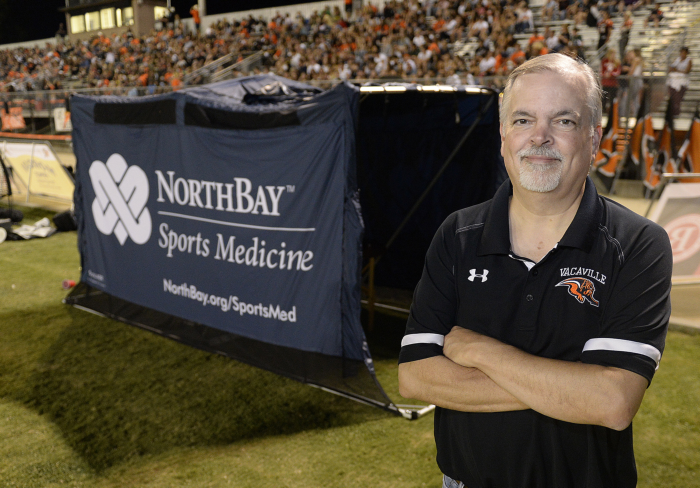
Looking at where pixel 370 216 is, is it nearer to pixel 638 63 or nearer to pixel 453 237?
pixel 453 237

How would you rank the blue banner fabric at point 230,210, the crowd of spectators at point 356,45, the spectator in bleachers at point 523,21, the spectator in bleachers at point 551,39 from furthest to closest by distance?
the spectator in bleachers at point 523,21 → the crowd of spectators at point 356,45 → the spectator in bleachers at point 551,39 → the blue banner fabric at point 230,210

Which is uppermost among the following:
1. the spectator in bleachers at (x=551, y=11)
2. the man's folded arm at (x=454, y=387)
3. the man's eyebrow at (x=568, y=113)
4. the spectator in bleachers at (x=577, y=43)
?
the spectator in bleachers at (x=551, y=11)

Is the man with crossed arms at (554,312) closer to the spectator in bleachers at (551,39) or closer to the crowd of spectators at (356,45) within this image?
the crowd of spectators at (356,45)

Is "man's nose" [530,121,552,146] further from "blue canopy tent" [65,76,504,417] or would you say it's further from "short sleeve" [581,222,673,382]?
"blue canopy tent" [65,76,504,417]

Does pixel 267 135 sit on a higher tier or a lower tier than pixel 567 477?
higher

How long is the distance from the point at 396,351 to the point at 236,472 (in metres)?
1.99

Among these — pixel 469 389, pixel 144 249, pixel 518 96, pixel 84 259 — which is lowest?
pixel 84 259

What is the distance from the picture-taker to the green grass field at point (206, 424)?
10.3 feet

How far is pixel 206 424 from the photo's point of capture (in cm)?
364

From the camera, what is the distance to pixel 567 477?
4.53 ft

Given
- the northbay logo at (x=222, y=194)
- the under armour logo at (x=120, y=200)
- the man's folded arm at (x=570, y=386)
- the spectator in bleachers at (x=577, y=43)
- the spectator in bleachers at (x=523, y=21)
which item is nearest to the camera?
the man's folded arm at (x=570, y=386)

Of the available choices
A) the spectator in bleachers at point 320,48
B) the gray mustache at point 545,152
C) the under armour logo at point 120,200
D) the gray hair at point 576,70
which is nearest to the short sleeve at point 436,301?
the gray mustache at point 545,152

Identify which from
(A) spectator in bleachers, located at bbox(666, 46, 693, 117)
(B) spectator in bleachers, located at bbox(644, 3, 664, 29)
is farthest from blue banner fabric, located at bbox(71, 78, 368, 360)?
(B) spectator in bleachers, located at bbox(644, 3, 664, 29)

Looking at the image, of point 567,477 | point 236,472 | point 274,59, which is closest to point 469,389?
point 567,477
